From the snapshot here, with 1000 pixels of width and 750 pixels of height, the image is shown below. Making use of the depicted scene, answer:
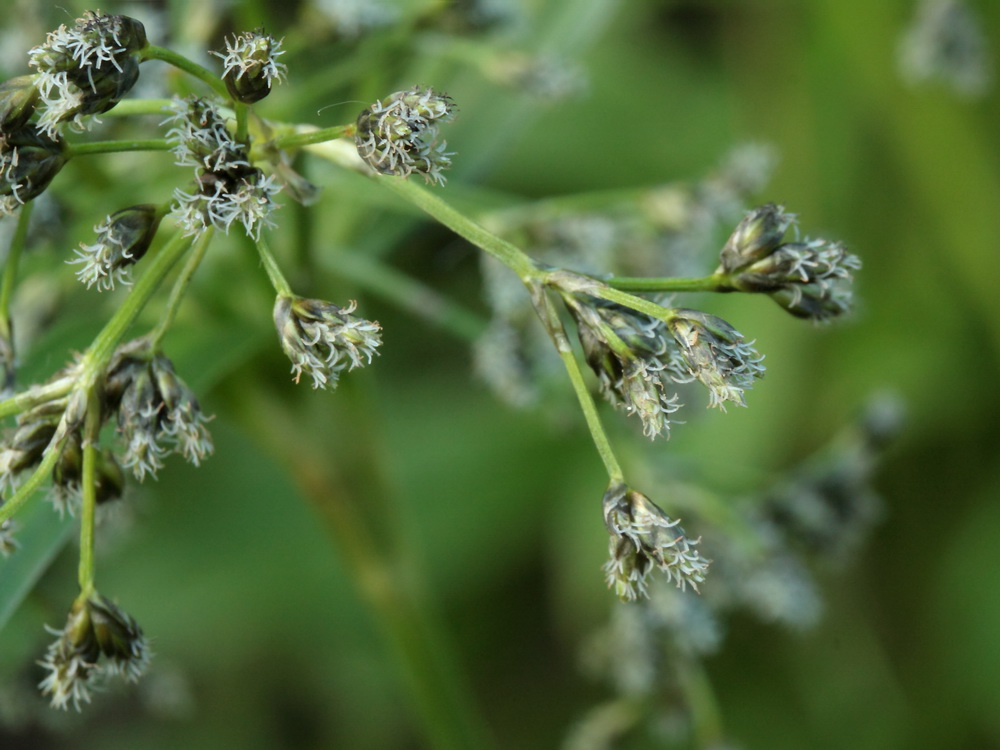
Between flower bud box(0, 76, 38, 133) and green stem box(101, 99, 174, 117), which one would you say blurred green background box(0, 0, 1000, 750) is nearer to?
green stem box(101, 99, 174, 117)

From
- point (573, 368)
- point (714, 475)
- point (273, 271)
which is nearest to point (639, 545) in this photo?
point (573, 368)

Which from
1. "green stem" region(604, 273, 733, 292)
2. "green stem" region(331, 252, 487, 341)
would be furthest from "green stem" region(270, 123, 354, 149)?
"green stem" region(331, 252, 487, 341)

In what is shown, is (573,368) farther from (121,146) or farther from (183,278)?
(121,146)

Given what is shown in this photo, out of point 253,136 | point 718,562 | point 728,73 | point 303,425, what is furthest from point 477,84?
point 728,73

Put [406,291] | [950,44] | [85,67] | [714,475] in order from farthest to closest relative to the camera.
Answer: [950,44] < [714,475] < [406,291] < [85,67]

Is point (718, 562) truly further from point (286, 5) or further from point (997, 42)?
point (997, 42)

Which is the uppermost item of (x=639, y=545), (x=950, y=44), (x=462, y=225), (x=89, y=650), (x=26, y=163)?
(x=950, y=44)
